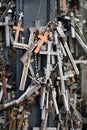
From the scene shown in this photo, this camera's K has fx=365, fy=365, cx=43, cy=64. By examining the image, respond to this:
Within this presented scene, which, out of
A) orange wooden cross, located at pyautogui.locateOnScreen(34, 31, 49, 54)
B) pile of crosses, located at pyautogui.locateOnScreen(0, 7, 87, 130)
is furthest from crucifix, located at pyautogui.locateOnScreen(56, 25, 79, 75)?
orange wooden cross, located at pyautogui.locateOnScreen(34, 31, 49, 54)

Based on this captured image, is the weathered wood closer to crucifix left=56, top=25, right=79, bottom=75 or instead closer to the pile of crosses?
the pile of crosses

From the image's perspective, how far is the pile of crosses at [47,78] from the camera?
19.1 feet

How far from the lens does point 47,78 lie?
19.1 ft

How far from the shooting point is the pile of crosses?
229 inches

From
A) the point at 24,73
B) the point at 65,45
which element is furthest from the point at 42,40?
the point at 24,73

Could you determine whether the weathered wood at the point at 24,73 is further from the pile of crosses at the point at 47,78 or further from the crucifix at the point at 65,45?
the crucifix at the point at 65,45

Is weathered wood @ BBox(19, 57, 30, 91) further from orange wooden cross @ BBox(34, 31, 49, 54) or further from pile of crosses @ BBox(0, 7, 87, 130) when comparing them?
orange wooden cross @ BBox(34, 31, 49, 54)

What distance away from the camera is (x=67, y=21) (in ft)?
20.4

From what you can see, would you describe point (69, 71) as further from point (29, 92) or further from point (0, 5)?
point (0, 5)

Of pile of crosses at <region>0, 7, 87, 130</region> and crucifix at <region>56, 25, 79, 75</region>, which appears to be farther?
crucifix at <region>56, 25, 79, 75</region>

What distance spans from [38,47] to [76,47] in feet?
2.80

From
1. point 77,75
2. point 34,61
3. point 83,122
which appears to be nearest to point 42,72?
point 34,61

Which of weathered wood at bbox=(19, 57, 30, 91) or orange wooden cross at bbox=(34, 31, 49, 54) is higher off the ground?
orange wooden cross at bbox=(34, 31, 49, 54)

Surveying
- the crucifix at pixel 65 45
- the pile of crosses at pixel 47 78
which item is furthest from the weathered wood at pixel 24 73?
the crucifix at pixel 65 45
